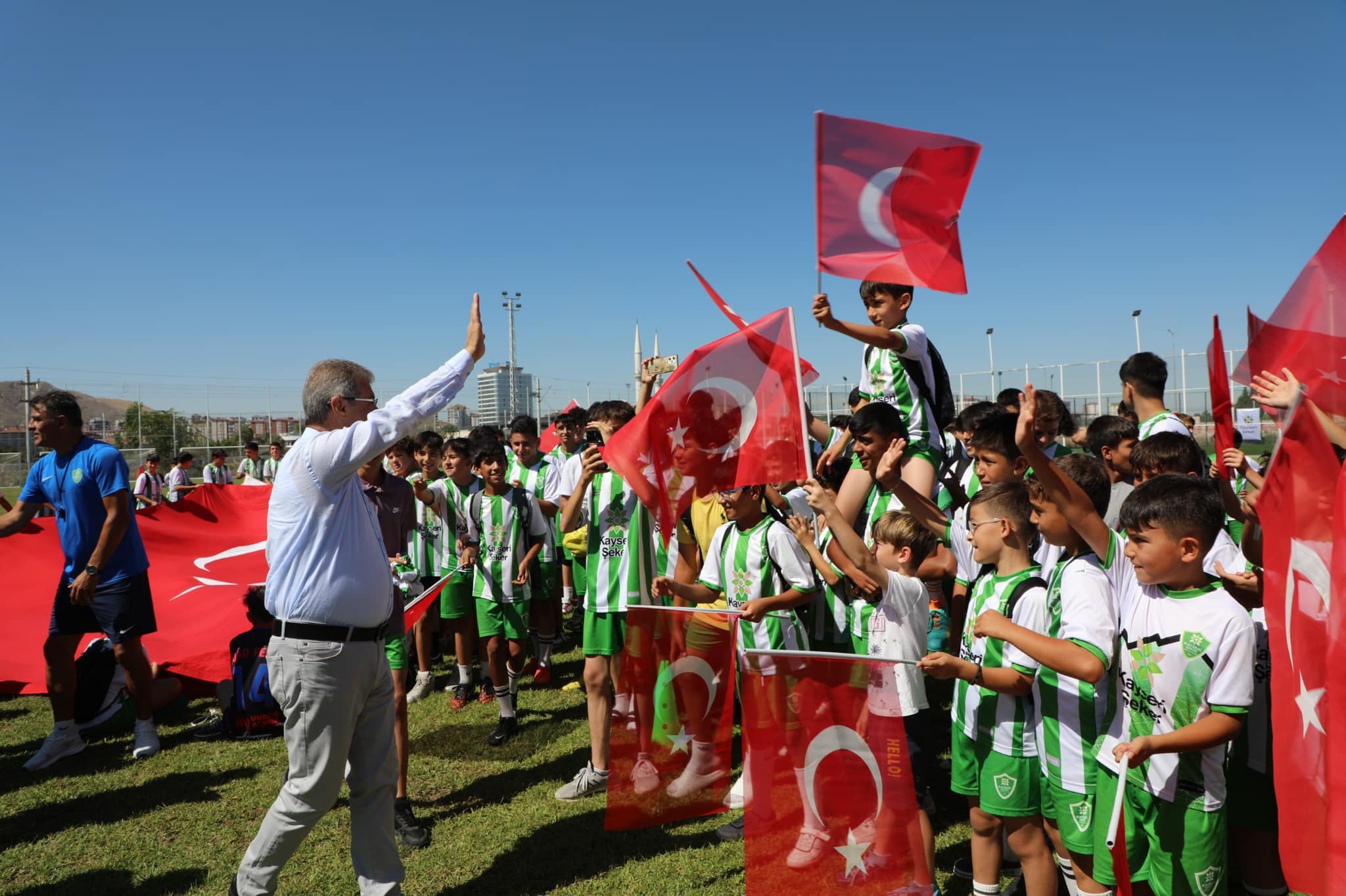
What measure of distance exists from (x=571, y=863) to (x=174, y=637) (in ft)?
16.8

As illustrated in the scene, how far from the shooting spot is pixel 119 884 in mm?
4422

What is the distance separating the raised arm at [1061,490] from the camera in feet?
10.5

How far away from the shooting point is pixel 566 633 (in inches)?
398

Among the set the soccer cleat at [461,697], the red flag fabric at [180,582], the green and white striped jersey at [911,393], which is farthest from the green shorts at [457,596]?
the green and white striped jersey at [911,393]

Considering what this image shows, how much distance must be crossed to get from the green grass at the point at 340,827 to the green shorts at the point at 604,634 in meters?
0.88

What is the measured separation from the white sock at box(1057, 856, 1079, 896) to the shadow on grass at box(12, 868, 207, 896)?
13.3ft

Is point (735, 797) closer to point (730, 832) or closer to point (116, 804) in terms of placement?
point (730, 832)

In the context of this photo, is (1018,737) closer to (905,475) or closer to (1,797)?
(905,475)

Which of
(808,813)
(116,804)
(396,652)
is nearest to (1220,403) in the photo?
(808,813)

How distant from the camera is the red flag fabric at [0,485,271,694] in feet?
25.0

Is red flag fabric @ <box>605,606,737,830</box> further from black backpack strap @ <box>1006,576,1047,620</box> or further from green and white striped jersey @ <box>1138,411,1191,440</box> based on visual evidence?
green and white striped jersey @ <box>1138,411,1191,440</box>

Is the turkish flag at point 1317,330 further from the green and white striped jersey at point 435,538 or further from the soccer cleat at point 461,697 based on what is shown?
the soccer cleat at point 461,697

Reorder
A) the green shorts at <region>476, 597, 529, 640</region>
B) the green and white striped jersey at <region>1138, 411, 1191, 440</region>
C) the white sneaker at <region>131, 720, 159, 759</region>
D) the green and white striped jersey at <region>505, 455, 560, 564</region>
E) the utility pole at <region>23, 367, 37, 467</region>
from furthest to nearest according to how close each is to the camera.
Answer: the utility pole at <region>23, 367, 37, 467</region> → the green and white striped jersey at <region>505, 455, 560, 564</region> → the green shorts at <region>476, 597, 529, 640</region> → the white sneaker at <region>131, 720, 159, 759</region> → the green and white striped jersey at <region>1138, 411, 1191, 440</region>

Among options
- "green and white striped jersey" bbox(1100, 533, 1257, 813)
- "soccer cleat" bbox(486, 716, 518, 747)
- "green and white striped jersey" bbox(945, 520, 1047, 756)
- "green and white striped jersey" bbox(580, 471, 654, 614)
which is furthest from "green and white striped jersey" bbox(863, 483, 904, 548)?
"soccer cleat" bbox(486, 716, 518, 747)
